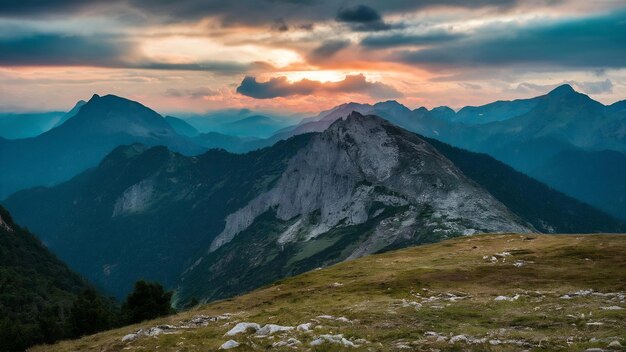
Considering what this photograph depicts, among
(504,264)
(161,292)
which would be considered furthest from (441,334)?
(161,292)

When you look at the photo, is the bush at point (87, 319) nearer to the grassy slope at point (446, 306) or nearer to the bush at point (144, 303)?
the bush at point (144, 303)

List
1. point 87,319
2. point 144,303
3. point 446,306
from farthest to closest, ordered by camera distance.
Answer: point 144,303 → point 87,319 → point 446,306

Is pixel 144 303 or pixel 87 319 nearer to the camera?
pixel 87 319

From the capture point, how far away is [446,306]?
52.3 meters

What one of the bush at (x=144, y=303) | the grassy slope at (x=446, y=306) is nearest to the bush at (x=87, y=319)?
the bush at (x=144, y=303)

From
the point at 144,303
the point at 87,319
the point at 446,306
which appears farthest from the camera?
the point at 144,303

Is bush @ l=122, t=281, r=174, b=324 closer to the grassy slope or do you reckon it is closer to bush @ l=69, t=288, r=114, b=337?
bush @ l=69, t=288, r=114, b=337

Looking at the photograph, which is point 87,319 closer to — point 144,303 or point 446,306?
point 144,303

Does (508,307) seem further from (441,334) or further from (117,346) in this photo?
(117,346)

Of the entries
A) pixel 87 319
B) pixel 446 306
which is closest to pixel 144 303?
pixel 87 319

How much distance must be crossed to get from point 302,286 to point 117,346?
125 feet

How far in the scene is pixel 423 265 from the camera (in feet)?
300

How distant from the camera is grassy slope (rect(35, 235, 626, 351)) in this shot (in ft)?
131

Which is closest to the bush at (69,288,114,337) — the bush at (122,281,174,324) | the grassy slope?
the bush at (122,281,174,324)
